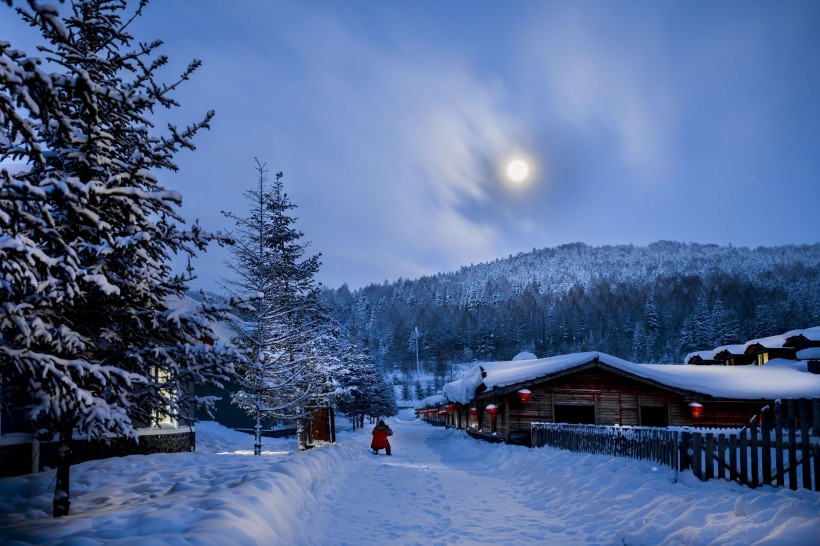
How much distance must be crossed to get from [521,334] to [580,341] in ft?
50.4

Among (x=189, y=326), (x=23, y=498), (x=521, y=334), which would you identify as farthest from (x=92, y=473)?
(x=521, y=334)

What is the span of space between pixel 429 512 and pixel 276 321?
34.2ft

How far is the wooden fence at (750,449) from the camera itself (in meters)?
7.34

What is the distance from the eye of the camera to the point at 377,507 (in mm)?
9836

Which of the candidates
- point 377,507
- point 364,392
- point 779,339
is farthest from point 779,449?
point 364,392

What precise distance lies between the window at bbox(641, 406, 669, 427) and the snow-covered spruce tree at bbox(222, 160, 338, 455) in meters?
16.1

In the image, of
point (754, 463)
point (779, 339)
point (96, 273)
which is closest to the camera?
point (96, 273)

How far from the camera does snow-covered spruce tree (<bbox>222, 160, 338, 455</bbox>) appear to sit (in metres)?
17.0

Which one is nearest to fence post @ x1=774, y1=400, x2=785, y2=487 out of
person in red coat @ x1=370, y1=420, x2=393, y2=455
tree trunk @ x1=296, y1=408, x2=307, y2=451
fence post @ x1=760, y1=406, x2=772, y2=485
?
fence post @ x1=760, y1=406, x2=772, y2=485

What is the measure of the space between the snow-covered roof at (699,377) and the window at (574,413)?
234cm

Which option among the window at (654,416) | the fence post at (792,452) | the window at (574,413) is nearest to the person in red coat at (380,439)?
Result: the window at (574,413)

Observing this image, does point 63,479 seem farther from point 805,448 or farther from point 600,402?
point 600,402

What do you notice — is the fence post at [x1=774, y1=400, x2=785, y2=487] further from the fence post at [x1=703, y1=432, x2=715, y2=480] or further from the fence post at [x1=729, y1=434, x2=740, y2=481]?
the fence post at [x1=703, y1=432, x2=715, y2=480]

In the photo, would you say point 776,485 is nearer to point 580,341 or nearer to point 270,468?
point 270,468
